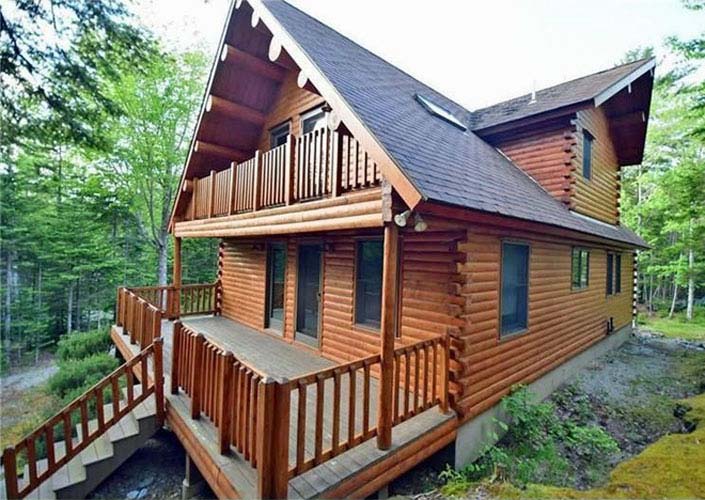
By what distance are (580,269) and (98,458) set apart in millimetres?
9370

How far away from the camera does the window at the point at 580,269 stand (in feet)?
25.7

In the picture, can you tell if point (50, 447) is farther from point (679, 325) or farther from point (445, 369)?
point (679, 325)

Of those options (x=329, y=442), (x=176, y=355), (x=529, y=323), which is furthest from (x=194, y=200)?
(x=529, y=323)

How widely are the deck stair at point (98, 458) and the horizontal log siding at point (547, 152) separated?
8431mm

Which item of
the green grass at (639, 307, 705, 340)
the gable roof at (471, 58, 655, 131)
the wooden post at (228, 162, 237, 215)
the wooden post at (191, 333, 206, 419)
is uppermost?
the gable roof at (471, 58, 655, 131)

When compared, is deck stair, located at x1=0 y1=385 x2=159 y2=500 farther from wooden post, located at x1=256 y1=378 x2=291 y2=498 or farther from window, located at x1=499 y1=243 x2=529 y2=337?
window, located at x1=499 y1=243 x2=529 y2=337

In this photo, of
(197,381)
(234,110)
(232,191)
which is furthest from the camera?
(234,110)

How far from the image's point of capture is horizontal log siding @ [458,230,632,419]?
4.68 m

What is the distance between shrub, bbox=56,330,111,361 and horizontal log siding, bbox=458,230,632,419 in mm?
10157

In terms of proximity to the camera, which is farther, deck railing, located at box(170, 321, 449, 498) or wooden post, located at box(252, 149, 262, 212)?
wooden post, located at box(252, 149, 262, 212)

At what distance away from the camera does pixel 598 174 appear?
9391 millimetres

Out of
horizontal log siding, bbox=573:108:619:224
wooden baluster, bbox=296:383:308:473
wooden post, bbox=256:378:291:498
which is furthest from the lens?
horizontal log siding, bbox=573:108:619:224

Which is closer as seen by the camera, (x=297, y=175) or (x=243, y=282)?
(x=297, y=175)

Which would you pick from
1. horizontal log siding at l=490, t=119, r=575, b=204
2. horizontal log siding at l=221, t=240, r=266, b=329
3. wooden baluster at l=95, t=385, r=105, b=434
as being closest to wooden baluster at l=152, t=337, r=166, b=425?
wooden baluster at l=95, t=385, r=105, b=434
